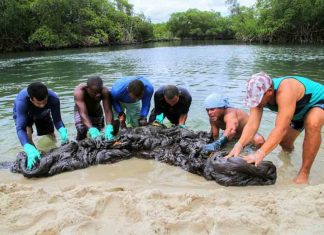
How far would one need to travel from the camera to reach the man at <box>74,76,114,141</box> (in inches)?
216

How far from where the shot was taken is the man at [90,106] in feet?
18.0

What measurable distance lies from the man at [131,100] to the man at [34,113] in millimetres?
1228

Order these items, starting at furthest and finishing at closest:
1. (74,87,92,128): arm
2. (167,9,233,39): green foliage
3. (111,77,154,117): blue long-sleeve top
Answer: (167,9,233,39): green foliage → (111,77,154,117): blue long-sleeve top → (74,87,92,128): arm

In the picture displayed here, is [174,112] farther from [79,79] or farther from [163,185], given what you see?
[79,79]

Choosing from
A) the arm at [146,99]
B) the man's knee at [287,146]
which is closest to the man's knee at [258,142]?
the man's knee at [287,146]

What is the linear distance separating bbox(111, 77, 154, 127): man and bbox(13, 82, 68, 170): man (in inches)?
48.3

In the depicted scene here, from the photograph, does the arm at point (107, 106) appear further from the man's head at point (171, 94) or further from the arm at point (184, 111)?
the arm at point (184, 111)

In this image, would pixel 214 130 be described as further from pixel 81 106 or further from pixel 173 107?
pixel 81 106

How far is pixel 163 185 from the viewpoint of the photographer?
12.9ft

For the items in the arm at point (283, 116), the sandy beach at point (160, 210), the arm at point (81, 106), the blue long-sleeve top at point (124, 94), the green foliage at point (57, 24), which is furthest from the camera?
the green foliage at point (57, 24)

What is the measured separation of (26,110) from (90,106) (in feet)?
4.28

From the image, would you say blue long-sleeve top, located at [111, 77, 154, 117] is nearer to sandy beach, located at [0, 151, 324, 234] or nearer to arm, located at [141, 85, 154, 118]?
arm, located at [141, 85, 154, 118]

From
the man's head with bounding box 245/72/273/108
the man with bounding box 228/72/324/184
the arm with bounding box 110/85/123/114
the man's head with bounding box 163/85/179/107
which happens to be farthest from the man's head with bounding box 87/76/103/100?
the man's head with bounding box 245/72/273/108

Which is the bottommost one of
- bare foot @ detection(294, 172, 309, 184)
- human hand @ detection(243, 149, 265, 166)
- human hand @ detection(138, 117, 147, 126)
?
bare foot @ detection(294, 172, 309, 184)
